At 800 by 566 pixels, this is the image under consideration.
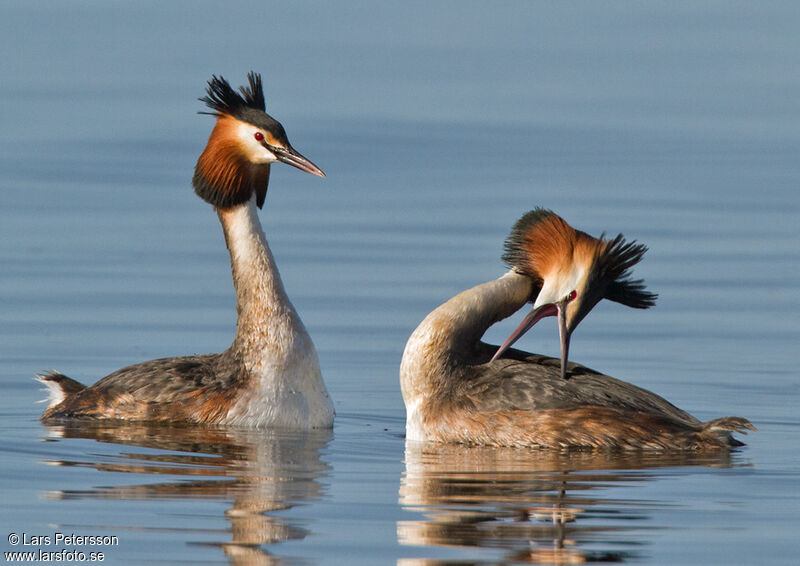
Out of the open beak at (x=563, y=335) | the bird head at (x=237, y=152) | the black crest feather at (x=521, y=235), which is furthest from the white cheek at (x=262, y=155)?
the open beak at (x=563, y=335)

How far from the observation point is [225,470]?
10867 mm

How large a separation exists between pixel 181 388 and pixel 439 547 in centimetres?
426

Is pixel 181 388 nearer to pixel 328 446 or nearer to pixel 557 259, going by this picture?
pixel 328 446

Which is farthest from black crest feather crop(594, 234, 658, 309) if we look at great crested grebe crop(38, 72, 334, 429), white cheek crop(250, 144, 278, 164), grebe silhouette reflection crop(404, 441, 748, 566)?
white cheek crop(250, 144, 278, 164)

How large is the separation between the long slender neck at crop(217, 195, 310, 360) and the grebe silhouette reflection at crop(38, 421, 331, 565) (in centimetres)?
64

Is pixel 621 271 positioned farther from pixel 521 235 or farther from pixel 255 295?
pixel 255 295

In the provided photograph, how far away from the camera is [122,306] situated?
16.8 metres

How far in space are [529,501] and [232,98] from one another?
4.53 m

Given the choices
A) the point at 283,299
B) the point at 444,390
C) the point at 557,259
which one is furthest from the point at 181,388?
the point at 557,259

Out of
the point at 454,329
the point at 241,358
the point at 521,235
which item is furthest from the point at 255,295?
the point at 521,235

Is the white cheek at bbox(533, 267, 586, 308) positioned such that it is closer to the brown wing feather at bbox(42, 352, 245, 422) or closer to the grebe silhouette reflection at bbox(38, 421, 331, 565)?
the grebe silhouette reflection at bbox(38, 421, 331, 565)

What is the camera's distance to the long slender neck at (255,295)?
41.9ft

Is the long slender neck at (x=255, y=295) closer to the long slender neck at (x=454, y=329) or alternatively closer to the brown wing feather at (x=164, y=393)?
the brown wing feather at (x=164, y=393)

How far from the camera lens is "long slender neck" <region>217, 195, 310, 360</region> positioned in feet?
41.9
